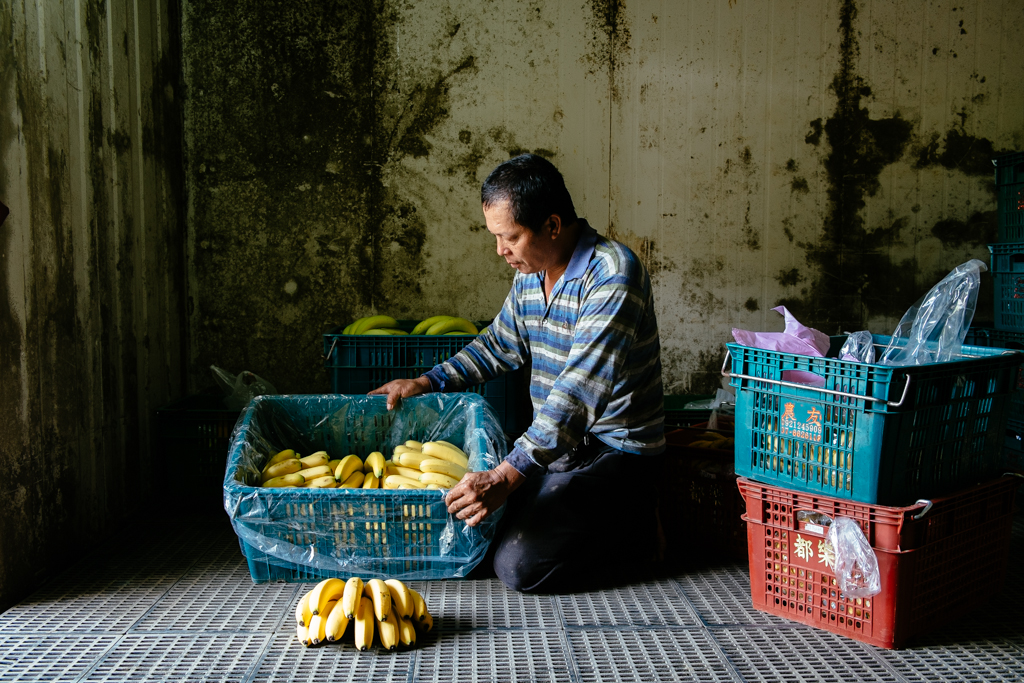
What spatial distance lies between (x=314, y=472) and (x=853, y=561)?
1838 mm

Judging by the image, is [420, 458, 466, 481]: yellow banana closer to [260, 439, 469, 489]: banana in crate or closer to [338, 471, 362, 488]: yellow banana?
[260, 439, 469, 489]: banana in crate

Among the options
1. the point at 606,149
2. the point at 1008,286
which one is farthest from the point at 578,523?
the point at 1008,286

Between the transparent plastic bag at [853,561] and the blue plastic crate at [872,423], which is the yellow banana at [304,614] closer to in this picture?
the blue plastic crate at [872,423]

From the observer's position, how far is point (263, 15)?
13.8ft

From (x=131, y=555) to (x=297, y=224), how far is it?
6.66 feet

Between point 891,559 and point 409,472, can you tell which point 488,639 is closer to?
point 409,472

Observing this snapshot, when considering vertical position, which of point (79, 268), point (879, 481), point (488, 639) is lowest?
point (488, 639)

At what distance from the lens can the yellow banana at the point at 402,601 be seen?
2.22m

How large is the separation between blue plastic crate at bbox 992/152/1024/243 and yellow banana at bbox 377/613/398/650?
3336mm

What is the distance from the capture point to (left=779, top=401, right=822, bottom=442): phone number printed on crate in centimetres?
222

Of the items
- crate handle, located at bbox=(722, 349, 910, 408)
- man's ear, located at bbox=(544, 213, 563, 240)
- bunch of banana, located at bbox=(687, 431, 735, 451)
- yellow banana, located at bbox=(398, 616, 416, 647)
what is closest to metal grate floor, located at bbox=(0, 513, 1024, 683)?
yellow banana, located at bbox=(398, 616, 416, 647)

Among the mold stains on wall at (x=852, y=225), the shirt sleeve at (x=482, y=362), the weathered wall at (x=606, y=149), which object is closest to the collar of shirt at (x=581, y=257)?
the shirt sleeve at (x=482, y=362)

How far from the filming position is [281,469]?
279 cm

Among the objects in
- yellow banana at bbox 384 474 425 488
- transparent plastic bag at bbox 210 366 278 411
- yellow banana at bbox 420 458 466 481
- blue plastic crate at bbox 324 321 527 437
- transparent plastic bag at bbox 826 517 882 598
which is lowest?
transparent plastic bag at bbox 826 517 882 598
